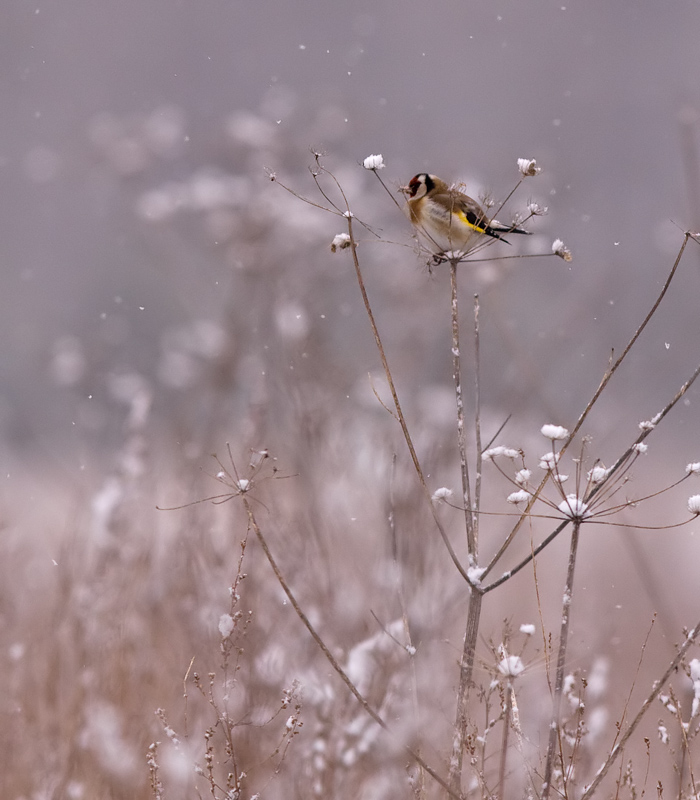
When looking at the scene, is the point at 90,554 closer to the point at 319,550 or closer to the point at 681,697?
the point at 319,550

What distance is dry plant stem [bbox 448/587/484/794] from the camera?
1.92 metres

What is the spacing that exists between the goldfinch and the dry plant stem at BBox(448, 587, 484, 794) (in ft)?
3.70

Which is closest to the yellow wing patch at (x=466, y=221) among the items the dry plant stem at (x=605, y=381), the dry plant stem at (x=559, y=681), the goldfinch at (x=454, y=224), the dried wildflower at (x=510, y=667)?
the goldfinch at (x=454, y=224)

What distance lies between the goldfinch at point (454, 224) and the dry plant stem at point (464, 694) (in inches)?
44.4

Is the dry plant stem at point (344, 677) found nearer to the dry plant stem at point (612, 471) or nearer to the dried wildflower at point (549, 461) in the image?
the dry plant stem at point (612, 471)

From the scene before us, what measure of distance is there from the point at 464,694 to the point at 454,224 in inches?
57.4

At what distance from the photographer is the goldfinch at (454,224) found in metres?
2.41

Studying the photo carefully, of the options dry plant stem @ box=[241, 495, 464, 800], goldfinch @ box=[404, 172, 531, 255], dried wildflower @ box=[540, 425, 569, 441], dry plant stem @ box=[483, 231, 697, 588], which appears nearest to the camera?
dry plant stem @ box=[241, 495, 464, 800]

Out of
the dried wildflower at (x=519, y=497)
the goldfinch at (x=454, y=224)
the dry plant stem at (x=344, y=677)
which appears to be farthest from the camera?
the goldfinch at (x=454, y=224)

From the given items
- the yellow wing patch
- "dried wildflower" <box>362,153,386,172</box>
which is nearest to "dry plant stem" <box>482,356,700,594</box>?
the yellow wing patch

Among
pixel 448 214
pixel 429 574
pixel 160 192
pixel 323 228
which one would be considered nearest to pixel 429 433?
pixel 429 574

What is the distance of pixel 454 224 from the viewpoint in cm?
247

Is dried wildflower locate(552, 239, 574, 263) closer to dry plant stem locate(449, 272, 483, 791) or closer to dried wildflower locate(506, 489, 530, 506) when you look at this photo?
dry plant stem locate(449, 272, 483, 791)

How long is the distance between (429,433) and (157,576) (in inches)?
72.4
